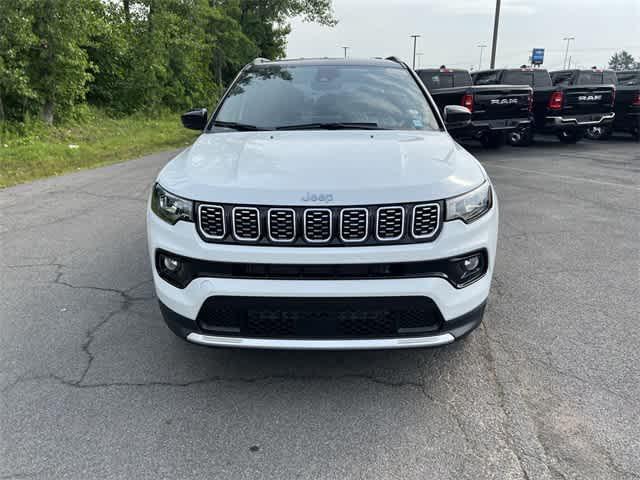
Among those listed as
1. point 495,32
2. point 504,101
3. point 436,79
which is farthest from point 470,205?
point 495,32

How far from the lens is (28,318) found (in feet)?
12.1

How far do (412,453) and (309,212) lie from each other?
3.92ft

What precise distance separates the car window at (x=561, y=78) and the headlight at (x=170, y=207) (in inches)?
594

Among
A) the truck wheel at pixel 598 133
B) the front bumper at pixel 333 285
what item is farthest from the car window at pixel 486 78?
the front bumper at pixel 333 285

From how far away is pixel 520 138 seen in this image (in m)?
13.2

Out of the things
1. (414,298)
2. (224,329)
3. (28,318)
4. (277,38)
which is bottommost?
(28,318)

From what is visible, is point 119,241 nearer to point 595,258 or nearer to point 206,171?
point 206,171

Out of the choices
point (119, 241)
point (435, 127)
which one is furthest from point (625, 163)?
point (119, 241)

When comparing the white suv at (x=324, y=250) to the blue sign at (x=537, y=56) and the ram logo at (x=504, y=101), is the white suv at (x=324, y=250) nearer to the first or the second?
the ram logo at (x=504, y=101)

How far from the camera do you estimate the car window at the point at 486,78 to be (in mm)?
14620

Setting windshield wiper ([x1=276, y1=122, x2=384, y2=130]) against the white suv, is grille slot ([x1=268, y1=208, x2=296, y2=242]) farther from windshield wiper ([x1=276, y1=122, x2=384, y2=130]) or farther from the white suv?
windshield wiper ([x1=276, y1=122, x2=384, y2=130])

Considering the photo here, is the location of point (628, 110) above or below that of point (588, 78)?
below

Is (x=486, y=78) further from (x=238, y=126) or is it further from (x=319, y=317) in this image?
(x=319, y=317)

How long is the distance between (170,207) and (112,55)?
18.5 m
